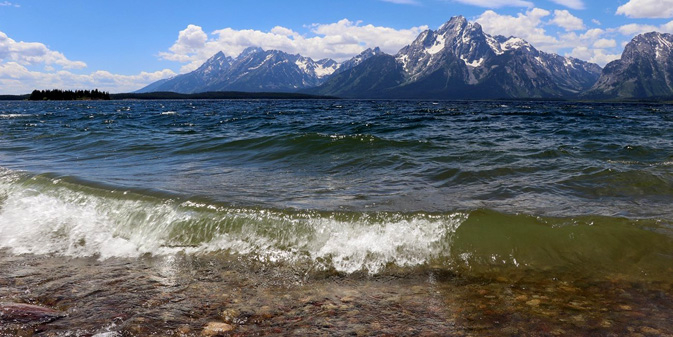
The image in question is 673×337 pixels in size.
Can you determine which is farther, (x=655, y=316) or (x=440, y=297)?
(x=440, y=297)

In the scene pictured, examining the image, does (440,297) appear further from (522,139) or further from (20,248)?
(522,139)

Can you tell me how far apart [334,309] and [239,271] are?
7.07 feet

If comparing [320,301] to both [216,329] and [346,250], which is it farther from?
[346,250]

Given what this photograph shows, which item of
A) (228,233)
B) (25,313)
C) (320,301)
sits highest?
(228,233)

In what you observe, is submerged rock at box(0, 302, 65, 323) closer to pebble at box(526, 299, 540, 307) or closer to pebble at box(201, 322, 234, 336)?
pebble at box(201, 322, 234, 336)

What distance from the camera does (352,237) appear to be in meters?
7.77

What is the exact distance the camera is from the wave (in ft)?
23.3

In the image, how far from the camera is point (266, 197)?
34.5 ft

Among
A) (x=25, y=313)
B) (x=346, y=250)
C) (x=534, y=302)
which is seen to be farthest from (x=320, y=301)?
(x=25, y=313)

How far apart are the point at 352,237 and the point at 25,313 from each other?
5048mm

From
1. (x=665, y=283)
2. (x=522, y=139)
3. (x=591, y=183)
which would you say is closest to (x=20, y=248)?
(x=665, y=283)

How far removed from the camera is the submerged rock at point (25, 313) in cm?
492

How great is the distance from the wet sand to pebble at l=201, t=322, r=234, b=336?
2 centimetres

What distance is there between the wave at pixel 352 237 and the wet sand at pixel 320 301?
0.46 meters
